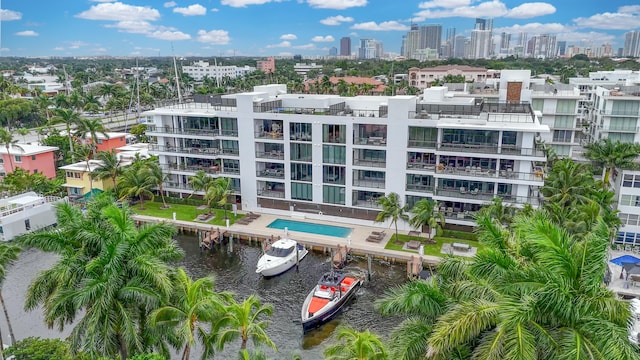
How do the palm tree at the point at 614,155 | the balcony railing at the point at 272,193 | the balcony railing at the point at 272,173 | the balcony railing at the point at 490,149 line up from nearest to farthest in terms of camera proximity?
the balcony railing at the point at 490,149 < the palm tree at the point at 614,155 < the balcony railing at the point at 272,173 < the balcony railing at the point at 272,193

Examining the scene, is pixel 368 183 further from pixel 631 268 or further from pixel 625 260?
pixel 631 268

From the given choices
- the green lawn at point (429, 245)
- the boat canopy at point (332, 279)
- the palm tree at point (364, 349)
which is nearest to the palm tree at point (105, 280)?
the palm tree at point (364, 349)

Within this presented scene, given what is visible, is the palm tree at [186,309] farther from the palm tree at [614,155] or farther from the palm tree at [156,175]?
the palm tree at [614,155]

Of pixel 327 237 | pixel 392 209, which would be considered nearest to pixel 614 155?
pixel 392 209

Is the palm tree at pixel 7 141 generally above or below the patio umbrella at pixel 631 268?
above

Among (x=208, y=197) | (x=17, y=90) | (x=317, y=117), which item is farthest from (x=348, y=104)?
(x=17, y=90)
